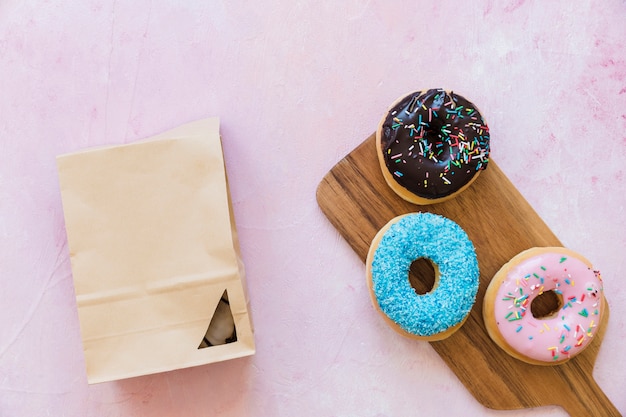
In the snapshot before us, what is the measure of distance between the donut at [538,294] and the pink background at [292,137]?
4.9 inches

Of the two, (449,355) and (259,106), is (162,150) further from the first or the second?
(449,355)

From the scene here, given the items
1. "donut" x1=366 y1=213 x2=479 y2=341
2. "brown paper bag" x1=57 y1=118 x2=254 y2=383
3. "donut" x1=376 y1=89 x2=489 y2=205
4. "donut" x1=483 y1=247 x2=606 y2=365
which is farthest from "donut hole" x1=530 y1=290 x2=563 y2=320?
"brown paper bag" x1=57 y1=118 x2=254 y2=383

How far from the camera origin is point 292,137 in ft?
4.84

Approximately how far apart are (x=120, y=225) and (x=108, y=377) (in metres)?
0.34

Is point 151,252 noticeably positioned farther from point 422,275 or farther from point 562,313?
point 562,313

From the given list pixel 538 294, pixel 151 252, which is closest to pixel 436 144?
pixel 538 294

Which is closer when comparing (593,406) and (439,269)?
(439,269)

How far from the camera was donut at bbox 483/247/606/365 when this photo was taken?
1411 mm

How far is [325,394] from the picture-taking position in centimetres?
151

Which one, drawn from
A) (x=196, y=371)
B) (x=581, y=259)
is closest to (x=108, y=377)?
(x=196, y=371)

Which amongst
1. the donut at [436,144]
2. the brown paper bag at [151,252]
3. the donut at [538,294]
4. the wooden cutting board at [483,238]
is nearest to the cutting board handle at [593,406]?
the wooden cutting board at [483,238]

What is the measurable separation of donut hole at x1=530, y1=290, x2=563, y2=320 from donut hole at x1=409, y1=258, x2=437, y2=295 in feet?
0.89

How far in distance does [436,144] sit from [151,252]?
0.70 meters

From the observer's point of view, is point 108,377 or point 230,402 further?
point 230,402
